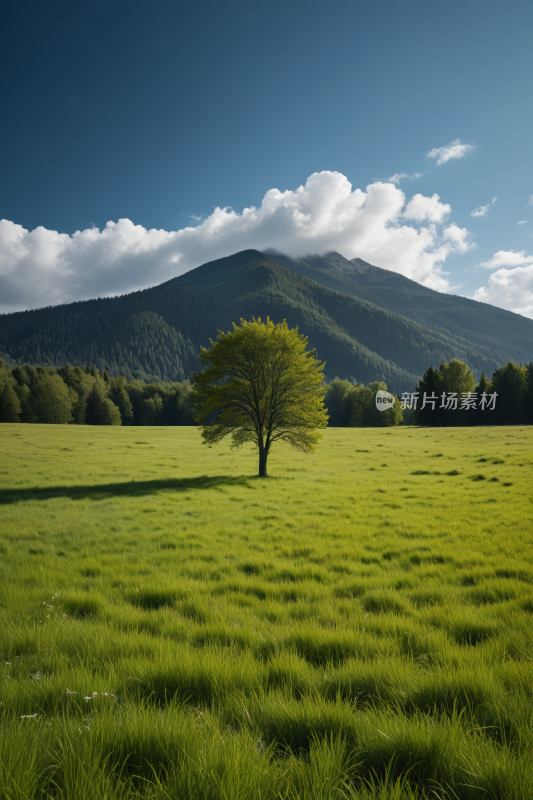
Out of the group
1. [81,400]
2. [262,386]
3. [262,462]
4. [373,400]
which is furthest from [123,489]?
[81,400]

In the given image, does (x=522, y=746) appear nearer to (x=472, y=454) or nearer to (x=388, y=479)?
(x=388, y=479)

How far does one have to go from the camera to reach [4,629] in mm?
4387

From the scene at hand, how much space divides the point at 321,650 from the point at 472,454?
3515 centimetres

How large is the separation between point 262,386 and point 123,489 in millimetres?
10096

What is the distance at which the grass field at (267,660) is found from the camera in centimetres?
226

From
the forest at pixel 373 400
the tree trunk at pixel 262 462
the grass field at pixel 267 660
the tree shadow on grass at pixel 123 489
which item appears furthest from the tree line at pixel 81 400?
the grass field at pixel 267 660

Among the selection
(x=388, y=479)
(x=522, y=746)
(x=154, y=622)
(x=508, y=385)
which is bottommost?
(x=388, y=479)

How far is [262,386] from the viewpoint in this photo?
76.1ft

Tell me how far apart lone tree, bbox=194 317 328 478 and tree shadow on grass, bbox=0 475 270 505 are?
298 centimetres

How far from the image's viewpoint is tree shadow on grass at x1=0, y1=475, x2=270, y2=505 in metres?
16.9

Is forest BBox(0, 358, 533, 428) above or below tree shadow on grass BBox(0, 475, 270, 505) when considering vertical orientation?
above

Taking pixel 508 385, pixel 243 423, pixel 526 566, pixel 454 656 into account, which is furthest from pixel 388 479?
pixel 508 385

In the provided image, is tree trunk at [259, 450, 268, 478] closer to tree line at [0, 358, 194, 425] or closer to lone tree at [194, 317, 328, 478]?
lone tree at [194, 317, 328, 478]

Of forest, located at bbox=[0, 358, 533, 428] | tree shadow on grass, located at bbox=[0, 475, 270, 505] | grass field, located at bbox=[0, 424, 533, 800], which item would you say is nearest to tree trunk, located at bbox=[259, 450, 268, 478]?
tree shadow on grass, located at bbox=[0, 475, 270, 505]
